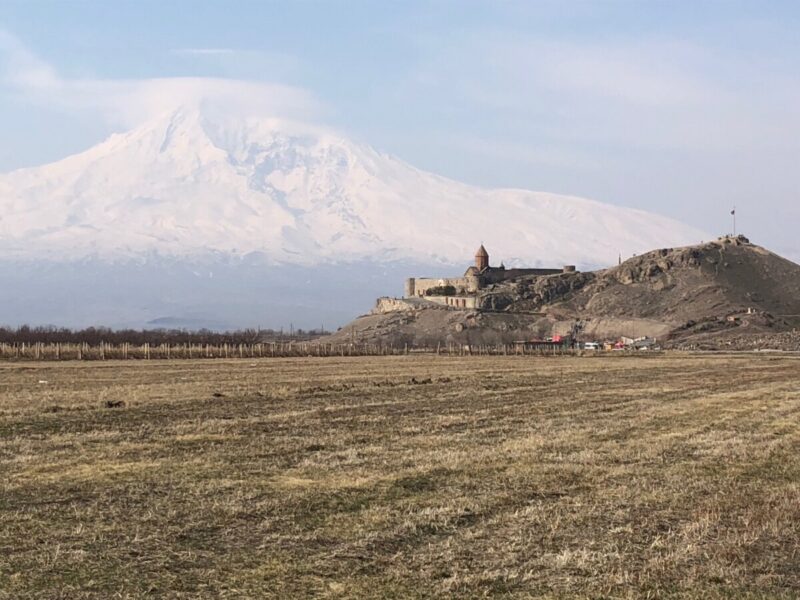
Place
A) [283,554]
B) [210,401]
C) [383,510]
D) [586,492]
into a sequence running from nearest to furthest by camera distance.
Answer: [283,554], [383,510], [586,492], [210,401]

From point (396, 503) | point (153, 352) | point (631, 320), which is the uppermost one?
point (631, 320)

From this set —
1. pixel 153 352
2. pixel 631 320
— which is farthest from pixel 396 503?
pixel 631 320

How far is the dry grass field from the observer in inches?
417

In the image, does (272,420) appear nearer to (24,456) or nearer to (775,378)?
(24,456)

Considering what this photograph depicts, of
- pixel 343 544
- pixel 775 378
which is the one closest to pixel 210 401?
pixel 343 544

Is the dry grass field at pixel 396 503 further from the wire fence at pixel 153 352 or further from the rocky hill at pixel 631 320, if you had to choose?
the rocky hill at pixel 631 320

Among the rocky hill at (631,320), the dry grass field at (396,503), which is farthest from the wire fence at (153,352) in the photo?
the dry grass field at (396,503)

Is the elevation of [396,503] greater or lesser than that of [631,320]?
lesser

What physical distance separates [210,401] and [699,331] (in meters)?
142

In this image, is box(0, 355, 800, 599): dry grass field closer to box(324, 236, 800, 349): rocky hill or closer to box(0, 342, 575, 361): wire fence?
box(0, 342, 575, 361): wire fence

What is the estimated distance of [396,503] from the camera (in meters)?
14.7

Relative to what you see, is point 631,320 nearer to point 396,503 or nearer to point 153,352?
point 153,352

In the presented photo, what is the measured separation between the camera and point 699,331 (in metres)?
165

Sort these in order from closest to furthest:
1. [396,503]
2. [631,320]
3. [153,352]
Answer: [396,503]
[153,352]
[631,320]
